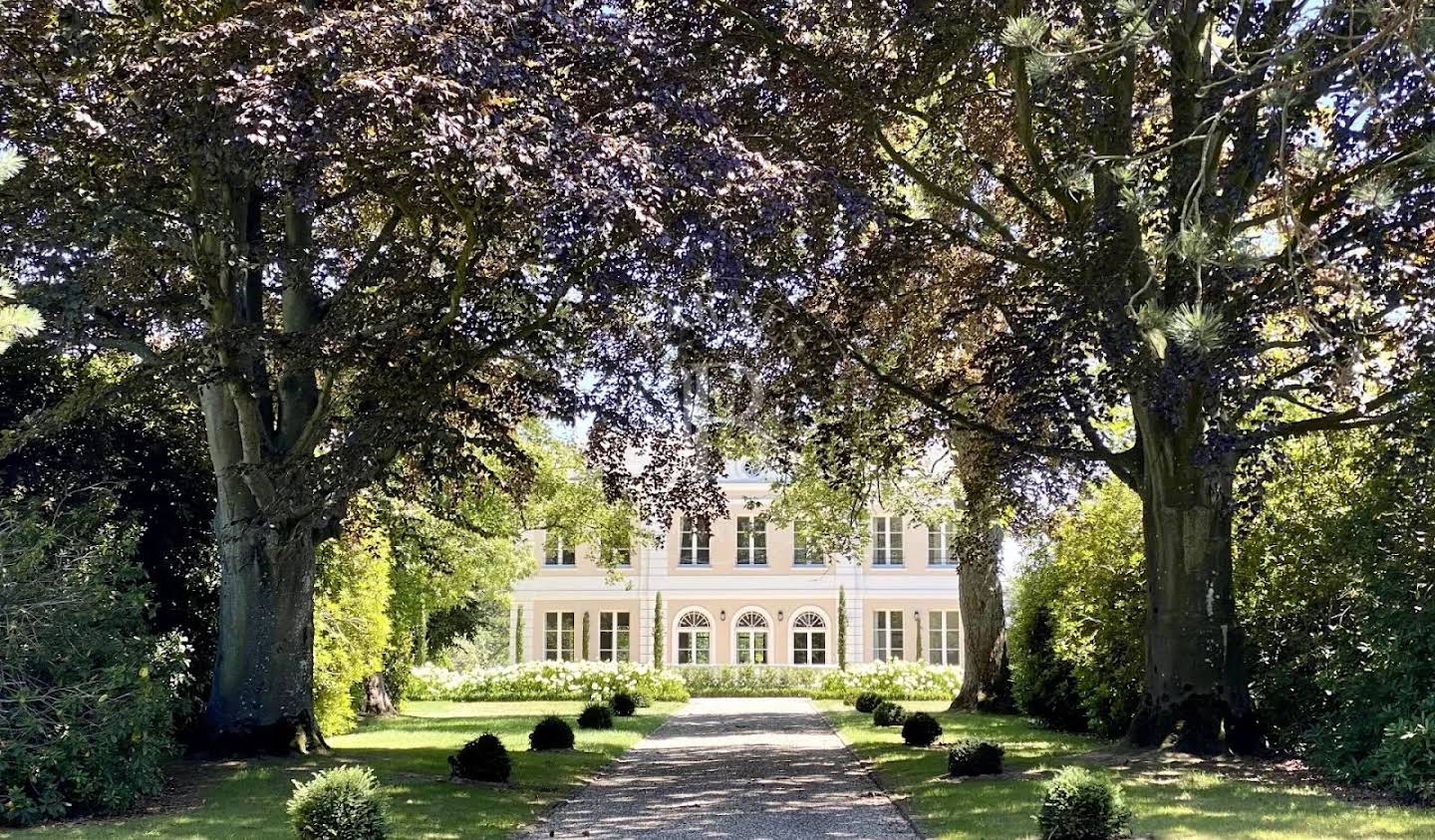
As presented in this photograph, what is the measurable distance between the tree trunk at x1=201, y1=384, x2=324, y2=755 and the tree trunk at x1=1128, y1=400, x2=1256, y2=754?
905 cm

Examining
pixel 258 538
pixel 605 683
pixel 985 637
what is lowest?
pixel 605 683

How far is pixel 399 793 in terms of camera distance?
11.6 meters

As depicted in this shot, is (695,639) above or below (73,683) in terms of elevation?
below

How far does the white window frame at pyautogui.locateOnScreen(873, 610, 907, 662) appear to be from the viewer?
4422 cm

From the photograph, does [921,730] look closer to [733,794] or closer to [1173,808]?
[733,794]

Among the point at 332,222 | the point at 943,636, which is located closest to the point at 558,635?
the point at 943,636

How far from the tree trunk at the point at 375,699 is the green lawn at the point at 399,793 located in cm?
514

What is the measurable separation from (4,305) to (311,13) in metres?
4.50

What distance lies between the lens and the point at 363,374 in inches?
484

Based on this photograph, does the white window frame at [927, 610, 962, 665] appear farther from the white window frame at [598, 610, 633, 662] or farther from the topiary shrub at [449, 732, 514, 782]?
the topiary shrub at [449, 732, 514, 782]

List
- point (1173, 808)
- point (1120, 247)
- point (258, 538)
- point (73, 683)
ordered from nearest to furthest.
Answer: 1. point (1173, 808)
2. point (73, 683)
3. point (1120, 247)
4. point (258, 538)

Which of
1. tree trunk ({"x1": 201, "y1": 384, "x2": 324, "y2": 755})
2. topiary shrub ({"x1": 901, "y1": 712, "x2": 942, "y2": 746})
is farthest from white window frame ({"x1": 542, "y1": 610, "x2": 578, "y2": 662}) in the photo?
tree trunk ({"x1": 201, "y1": 384, "x2": 324, "y2": 755})

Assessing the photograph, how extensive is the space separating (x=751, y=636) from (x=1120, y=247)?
3489cm

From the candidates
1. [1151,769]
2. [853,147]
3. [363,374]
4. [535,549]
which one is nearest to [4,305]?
[363,374]
